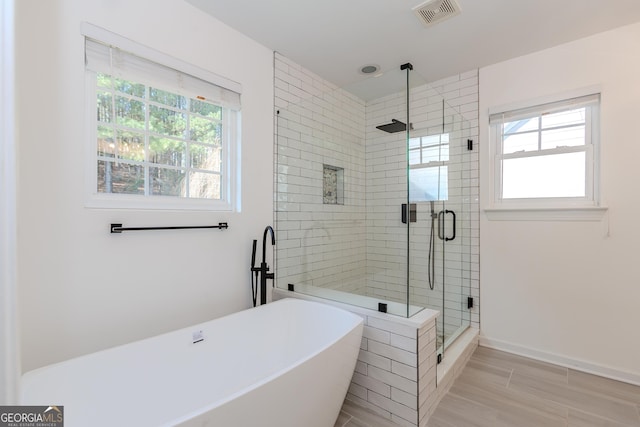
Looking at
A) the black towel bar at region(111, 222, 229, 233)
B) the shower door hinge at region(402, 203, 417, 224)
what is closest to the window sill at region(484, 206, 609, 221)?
the shower door hinge at region(402, 203, 417, 224)

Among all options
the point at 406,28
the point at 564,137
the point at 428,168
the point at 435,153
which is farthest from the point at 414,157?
the point at 564,137

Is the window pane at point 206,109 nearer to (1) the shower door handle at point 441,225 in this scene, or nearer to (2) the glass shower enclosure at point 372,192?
(2) the glass shower enclosure at point 372,192

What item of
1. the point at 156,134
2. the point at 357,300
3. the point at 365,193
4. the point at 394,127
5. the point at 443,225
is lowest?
the point at 357,300

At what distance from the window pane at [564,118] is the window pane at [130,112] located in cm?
325

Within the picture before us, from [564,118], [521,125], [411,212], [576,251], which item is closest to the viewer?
[411,212]

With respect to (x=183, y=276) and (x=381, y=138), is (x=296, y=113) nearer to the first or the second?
(x=381, y=138)

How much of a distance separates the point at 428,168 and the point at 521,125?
1.13 m

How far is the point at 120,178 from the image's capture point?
179 cm

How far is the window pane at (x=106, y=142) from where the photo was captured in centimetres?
171

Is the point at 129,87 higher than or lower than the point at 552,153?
higher

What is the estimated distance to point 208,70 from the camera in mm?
2148

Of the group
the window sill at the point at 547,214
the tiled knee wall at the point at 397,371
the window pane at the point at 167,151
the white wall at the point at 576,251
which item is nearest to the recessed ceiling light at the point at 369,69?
the white wall at the point at 576,251

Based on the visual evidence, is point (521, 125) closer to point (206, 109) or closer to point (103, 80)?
point (206, 109)

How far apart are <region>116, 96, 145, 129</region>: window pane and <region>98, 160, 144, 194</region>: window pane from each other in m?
0.27
